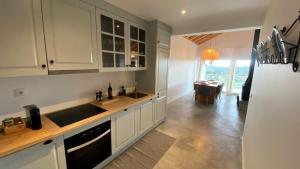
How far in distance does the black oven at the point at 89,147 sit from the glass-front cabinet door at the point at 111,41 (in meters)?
0.91

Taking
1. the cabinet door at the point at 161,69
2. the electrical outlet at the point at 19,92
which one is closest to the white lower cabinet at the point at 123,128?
the cabinet door at the point at 161,69

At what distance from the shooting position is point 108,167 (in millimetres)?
2006

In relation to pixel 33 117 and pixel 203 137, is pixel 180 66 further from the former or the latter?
pixel 33 117

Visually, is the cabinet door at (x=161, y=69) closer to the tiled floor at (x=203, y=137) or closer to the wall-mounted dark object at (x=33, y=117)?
the tiled floor at (x=203, y=137)

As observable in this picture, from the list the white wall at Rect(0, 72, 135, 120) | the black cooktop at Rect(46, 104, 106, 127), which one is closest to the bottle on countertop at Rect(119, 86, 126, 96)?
the white wall at Rect(0, 72, 135, 120)

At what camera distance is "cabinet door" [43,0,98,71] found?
144cm

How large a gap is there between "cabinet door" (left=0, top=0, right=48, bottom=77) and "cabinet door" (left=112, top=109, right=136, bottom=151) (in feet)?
3.82

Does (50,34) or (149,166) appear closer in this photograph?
(50,34)

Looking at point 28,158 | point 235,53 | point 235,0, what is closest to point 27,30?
point 28,158

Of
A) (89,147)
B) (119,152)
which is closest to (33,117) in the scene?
(89,147)

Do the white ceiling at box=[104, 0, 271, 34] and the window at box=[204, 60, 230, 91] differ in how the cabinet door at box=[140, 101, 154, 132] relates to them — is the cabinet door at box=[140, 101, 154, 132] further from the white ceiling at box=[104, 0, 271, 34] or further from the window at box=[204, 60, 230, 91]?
the window at box=[204, 60, 230, 91]

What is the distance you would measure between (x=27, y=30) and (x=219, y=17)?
112 inches

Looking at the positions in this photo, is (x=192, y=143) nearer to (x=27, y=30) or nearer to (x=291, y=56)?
(x=291, y=56)

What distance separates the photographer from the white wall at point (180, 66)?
521 centimetres
